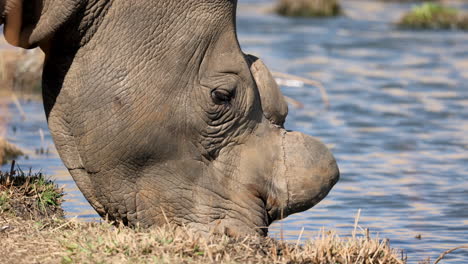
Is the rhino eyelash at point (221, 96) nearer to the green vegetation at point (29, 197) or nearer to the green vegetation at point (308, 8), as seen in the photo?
the green vegetation at point (29, 197)

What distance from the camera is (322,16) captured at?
28.9 m

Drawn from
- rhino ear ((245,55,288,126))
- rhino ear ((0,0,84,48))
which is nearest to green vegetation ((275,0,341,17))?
rhino ear ((245,55,288,126))

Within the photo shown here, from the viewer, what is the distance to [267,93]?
20.9ft

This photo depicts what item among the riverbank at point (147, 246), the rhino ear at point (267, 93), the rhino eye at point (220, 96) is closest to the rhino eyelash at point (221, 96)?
the rhino eye at point (220, 96)

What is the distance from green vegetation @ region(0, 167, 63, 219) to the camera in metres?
6.99

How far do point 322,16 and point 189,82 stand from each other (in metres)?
23.1

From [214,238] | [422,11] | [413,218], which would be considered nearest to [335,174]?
[214,238]

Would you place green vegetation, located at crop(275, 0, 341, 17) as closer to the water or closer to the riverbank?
the water

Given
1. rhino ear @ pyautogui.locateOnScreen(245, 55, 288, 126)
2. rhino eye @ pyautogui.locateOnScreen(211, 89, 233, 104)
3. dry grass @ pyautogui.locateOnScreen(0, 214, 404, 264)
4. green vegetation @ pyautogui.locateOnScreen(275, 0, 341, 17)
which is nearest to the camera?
dry grass @ pyautogui.locateOnScreen(0, 214, 404, 264)

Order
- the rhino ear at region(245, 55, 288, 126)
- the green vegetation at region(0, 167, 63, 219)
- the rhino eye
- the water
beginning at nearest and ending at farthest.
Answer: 1. the rhino eye
2. the rhino ear at region(245, 55, 288, 126)
3. the green vegetation at region(0, 167, 63, 219)
4. the water

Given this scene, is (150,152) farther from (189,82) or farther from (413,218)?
(413,218)

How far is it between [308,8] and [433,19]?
142 inches

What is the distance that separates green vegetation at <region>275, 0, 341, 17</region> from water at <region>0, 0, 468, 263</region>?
263 cm

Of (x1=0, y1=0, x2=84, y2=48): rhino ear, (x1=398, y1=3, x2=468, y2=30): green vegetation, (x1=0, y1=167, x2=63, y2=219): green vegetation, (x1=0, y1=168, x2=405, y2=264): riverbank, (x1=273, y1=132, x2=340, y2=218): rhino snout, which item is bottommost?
(x1=398, y1=3, x2=468, y2=30): green vegetation
